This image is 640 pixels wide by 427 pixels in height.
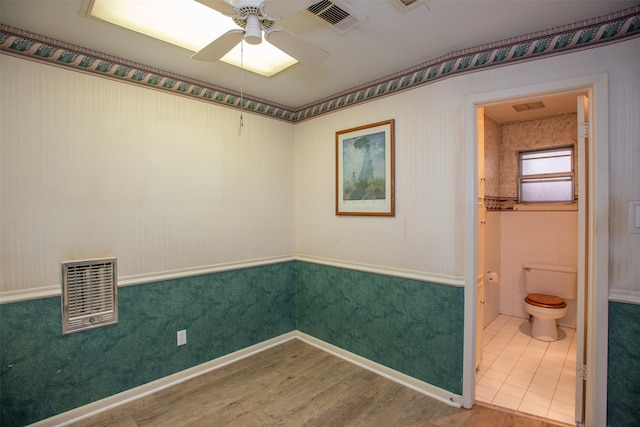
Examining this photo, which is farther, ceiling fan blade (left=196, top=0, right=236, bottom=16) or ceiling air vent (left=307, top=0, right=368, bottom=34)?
ceiling air vent (left=307, top=0, right=368, bottom=34)

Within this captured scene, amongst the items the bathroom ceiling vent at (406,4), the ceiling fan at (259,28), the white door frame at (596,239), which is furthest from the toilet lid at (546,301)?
the ceiling fan at (259,28)

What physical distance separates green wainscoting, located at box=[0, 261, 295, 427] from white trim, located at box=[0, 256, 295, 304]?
0.12 feet

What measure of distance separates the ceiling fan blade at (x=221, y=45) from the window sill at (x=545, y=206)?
3808 millimetres

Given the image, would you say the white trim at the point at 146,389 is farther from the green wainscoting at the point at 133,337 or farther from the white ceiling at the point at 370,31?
the white ceiling at the point at 370,31

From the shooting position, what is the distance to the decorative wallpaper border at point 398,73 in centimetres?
173

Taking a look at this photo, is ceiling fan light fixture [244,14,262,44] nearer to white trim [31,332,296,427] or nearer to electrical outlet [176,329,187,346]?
electrical outlet [176,329,187,346]

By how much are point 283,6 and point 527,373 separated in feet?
10.6

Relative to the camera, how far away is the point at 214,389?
95.0 inches

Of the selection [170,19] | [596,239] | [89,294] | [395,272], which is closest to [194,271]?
[89,294]

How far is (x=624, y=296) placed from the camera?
172cm

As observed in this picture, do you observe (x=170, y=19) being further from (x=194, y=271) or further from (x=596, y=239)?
(x=596, y=239)

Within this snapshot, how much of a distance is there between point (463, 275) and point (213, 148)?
2.24 metres

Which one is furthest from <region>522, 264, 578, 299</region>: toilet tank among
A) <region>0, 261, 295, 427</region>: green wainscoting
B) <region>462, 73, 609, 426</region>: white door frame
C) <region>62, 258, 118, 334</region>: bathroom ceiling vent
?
<region>62, 258, 118, 334</region>: bathroom ceiling vent

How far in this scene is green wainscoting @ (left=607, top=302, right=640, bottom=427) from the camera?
1.70 meters
